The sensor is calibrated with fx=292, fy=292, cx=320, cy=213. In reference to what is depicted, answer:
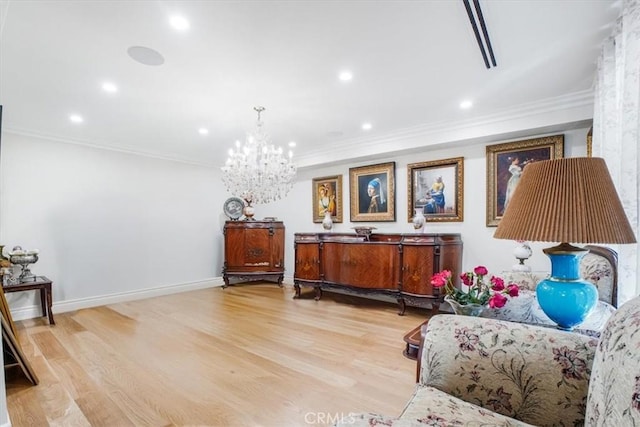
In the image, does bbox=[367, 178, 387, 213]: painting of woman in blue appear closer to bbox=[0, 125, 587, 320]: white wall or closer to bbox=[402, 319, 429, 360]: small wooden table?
bbox=[0, 125, 587, 320]: white wall

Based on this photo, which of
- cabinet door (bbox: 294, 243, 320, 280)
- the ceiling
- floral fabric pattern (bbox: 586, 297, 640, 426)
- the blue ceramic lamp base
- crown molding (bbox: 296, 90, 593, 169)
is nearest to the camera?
floral fabric pattern (bbox: 586, 297, 640, 426)

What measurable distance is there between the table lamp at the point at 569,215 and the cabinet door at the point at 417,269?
230 centimetres

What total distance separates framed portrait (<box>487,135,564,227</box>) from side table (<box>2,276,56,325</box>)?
17.8 ft

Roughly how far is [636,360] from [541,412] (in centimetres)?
54

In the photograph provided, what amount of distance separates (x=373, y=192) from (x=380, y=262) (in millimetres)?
1222

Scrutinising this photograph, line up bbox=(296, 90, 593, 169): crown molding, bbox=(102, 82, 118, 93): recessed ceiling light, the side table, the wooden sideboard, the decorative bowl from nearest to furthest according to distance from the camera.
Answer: bbox=(102, 82, 118, 93): recessed ceiling light → bbox=(296, 90, 593, 169): crown molding → the side table → the wooden sideboard → the decorative bowl

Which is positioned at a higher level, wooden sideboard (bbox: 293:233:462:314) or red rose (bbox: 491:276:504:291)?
red rose (bbox: 491:276:504:291)

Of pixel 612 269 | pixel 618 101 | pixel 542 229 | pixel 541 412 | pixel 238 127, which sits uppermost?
pixel 238 127

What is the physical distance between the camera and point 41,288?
343 centimetres

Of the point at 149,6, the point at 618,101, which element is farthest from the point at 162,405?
the point at 618,101

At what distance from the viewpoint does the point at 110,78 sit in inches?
101

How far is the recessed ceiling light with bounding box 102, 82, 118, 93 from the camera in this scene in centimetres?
268

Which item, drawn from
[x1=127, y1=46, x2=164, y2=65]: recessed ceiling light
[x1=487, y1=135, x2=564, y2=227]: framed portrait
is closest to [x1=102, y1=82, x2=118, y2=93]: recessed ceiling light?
[x1=127, y1=46, x2=164, y2=65]: recessed ceiling light

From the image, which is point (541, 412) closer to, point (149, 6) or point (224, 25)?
point (224, 25)
